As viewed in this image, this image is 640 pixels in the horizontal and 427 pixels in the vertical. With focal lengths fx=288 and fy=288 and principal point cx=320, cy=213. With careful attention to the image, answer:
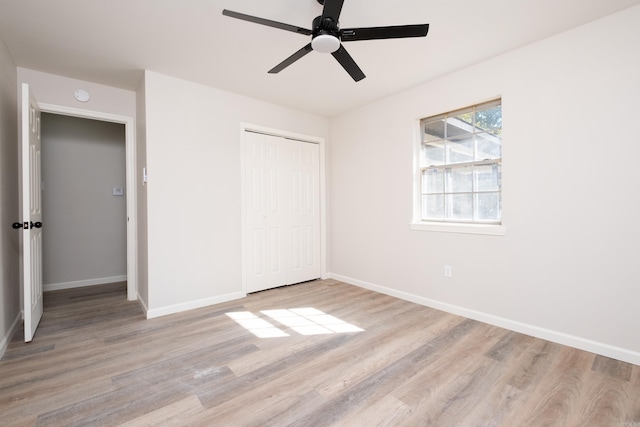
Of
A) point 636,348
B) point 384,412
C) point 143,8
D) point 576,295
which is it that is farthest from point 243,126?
point 636,348

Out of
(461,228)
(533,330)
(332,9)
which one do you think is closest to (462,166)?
(461,228)

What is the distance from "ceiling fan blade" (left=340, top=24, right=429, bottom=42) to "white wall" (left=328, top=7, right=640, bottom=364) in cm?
143

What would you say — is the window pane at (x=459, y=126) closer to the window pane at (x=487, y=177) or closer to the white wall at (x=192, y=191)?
the window pane at (x=487, y=177)

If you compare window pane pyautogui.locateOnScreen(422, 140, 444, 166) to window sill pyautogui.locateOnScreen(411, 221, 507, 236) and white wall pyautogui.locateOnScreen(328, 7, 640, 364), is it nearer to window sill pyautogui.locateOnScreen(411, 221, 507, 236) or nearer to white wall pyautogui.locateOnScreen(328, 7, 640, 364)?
white wall pyautogui.locateOnScreen(328, 7, 640, 364)

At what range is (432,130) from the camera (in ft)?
11.2

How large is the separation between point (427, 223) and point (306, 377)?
2.18m

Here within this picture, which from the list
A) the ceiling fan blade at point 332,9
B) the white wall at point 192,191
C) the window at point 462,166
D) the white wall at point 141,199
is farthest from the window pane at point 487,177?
the white wall at point 141,199

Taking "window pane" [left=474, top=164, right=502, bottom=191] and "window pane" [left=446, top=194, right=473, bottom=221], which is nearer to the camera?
"window pane" [left=474, top=164, right=502, bottom=191]

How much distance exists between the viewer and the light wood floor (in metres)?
1.60

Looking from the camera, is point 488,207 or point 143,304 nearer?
point 488,207

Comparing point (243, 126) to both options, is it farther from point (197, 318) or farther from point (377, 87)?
point (197, 318)

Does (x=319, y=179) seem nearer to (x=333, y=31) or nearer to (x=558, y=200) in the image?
(x=333, y=31)

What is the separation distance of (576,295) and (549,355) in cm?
55

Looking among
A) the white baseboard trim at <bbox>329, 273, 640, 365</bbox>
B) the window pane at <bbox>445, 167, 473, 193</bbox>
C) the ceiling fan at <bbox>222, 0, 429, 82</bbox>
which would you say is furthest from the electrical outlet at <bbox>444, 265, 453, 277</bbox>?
the ceiling fan at <bbox>222, 0, 429, 82</bbox>
